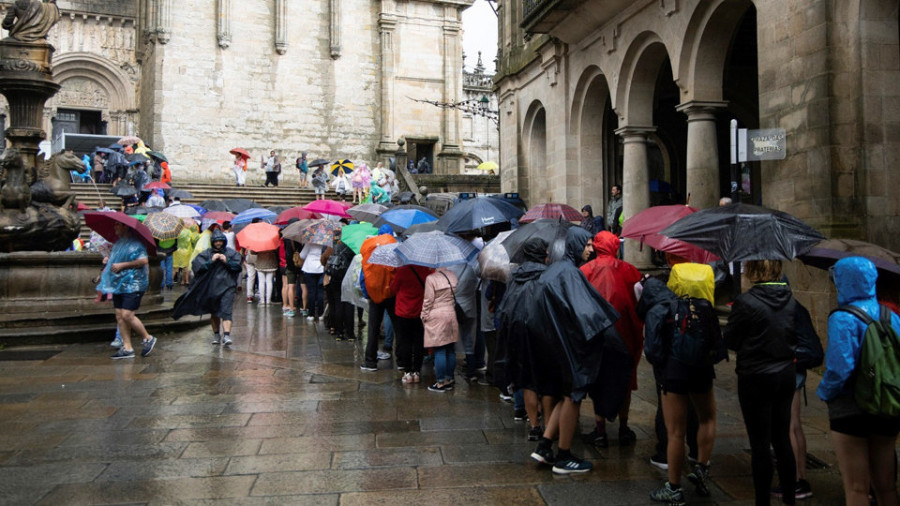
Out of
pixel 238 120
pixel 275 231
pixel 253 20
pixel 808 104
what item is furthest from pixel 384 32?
pixel 808 104

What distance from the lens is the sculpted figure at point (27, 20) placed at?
12.8 m

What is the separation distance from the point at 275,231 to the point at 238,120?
21240 mm

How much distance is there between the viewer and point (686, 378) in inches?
187

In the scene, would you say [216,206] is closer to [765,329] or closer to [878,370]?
[765,329]

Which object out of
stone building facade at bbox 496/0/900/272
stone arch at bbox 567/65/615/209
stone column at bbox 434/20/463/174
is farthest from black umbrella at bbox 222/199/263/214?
stone column at bbox 434/20/463/174

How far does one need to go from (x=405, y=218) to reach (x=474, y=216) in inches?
95.2

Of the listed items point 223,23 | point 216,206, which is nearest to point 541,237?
point 216,206

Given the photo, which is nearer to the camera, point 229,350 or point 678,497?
point 678,497

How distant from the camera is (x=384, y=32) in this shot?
119 ft

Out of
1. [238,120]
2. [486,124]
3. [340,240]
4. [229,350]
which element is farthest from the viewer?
[486,124]

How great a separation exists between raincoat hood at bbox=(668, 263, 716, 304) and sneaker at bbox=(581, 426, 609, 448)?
65.6 inches

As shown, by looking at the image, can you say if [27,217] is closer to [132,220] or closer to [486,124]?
[132,220]

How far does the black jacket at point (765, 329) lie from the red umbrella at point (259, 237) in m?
11.0

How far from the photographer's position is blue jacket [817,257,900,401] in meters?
3.79
